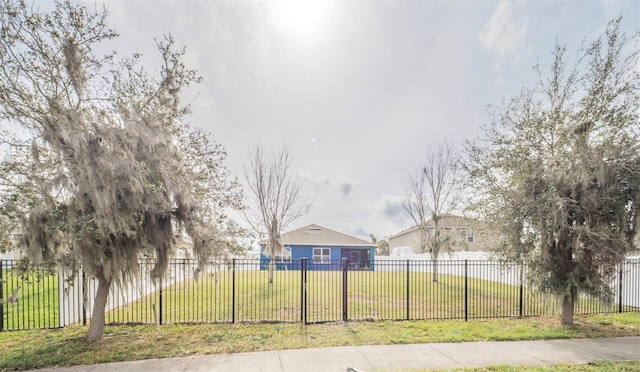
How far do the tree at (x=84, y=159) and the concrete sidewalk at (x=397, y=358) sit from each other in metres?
1.88

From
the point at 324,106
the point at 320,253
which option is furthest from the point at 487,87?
the point at 320,253

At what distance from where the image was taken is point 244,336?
6301 millimetres

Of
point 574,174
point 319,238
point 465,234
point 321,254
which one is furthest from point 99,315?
point 319,238

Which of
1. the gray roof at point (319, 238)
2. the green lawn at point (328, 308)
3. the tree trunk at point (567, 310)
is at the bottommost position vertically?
the gray roof at point (319, 238)

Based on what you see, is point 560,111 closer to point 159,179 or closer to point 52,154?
A: point 159,179

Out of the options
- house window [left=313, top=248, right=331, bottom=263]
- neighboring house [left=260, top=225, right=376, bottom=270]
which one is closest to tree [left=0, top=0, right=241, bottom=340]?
neighboring house [left=260, top=225, right=376, bottom=270]

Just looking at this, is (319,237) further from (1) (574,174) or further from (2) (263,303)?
(1) (574,174)

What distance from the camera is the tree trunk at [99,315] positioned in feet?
19.5

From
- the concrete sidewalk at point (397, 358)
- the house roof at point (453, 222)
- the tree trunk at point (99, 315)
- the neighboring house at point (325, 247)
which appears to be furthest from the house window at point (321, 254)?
the tree trunk at point (99, 315)

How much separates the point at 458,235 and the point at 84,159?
Result: 72.9 ft

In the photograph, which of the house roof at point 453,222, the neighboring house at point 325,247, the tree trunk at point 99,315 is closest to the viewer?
the tree trunk at point 99,315

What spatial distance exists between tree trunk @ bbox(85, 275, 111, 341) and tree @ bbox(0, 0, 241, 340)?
2 centimetres

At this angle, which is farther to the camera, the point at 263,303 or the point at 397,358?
the point at 263,303

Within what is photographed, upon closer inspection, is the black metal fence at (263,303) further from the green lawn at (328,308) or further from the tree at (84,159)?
the tree at (84,159)
